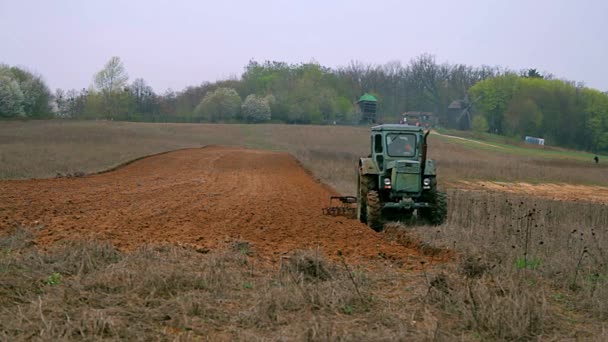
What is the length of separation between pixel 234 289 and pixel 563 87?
101565 mm

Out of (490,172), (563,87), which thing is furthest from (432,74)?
(490,172)

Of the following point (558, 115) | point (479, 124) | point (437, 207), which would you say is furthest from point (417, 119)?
point (558, 115)

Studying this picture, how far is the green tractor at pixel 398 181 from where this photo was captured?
44.5 ft

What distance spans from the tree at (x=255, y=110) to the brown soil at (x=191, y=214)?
6254 cm

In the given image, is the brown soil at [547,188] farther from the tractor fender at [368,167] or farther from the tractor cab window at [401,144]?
the tractor fender at [368,167]

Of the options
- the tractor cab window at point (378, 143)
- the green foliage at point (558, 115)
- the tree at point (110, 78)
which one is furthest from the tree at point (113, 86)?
the tractor cab window at point (378, 143)

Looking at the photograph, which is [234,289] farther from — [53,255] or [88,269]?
[53,255]

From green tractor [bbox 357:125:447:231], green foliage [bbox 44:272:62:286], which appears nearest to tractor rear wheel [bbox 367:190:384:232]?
green tractor [bbox 357:125:447:231]

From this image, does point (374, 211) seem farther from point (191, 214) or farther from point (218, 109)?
point (218, 109)

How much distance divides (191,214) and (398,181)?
4933 millimetres

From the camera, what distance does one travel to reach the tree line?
84.9m

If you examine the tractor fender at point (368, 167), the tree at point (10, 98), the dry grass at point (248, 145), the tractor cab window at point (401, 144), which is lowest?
the dry grass at point (248, 145)

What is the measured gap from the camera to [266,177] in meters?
26.9

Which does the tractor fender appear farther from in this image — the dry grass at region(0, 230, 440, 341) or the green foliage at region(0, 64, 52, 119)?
the green foliage at region(0, 64, 52, 119)
